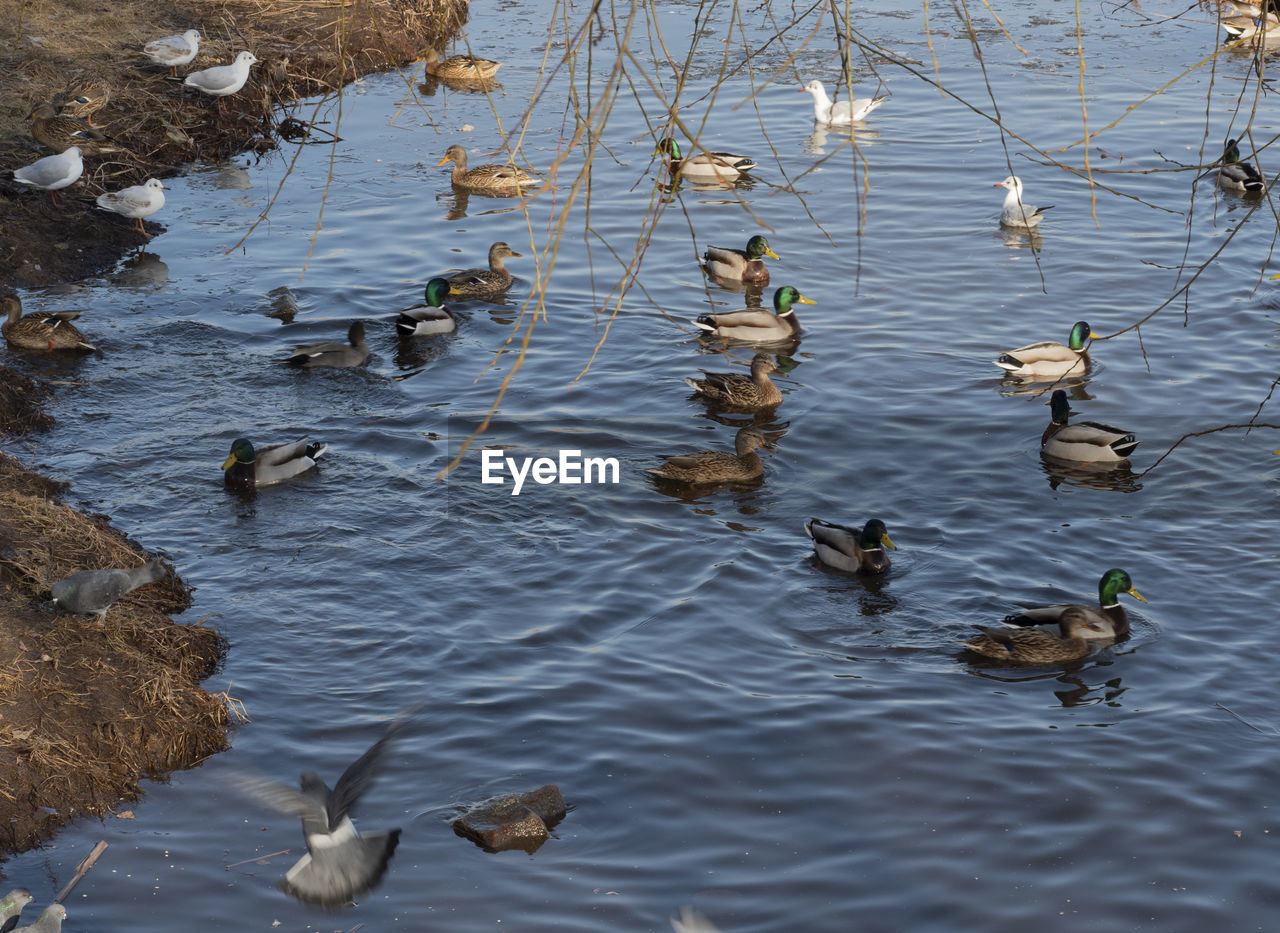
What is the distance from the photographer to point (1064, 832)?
6723 millimetres

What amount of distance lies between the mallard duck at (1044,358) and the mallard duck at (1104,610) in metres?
3.52

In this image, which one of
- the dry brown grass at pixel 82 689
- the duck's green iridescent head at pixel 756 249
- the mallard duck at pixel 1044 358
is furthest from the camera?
the duck's green iridescent head at pixel 756 249

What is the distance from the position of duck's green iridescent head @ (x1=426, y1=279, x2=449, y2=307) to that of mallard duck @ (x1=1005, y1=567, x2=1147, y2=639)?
771 centimetres

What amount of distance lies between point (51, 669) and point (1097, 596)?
666cm

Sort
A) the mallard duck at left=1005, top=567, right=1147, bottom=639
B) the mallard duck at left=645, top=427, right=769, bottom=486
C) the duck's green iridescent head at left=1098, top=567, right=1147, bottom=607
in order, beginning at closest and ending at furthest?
the mallard duck at left=1005, top=567, right=1147, bottom=639 → the duck's green iridescent head at left=1098, top=567, right=1147, bottom=607 → the mallard duck at left=645, top=427, right=769, bottom=486

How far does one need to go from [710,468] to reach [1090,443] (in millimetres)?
3123

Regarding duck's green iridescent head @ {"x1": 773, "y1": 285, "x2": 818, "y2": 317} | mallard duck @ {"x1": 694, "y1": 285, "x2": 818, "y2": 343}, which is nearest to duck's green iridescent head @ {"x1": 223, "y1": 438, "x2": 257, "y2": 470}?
mallard duck @ {"x1": 694, "y1": 285, "x2": 818, "y2": 343}

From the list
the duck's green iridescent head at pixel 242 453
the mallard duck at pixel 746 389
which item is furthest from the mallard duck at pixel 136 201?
the mallard duck at pixel 746 389

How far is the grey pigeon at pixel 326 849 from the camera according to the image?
5.62m

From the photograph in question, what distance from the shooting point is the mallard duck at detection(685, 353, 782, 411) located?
40.0 feet

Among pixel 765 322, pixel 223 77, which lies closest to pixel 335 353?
pixel 765 322

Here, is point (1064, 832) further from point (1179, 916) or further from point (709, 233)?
point (709, 233)

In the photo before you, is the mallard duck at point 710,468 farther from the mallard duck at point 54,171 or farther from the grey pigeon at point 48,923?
the mallard duck at point 54,171

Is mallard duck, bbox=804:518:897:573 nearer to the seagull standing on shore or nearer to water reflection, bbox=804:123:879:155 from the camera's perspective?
water reflection, bbox=804:123:879:155
